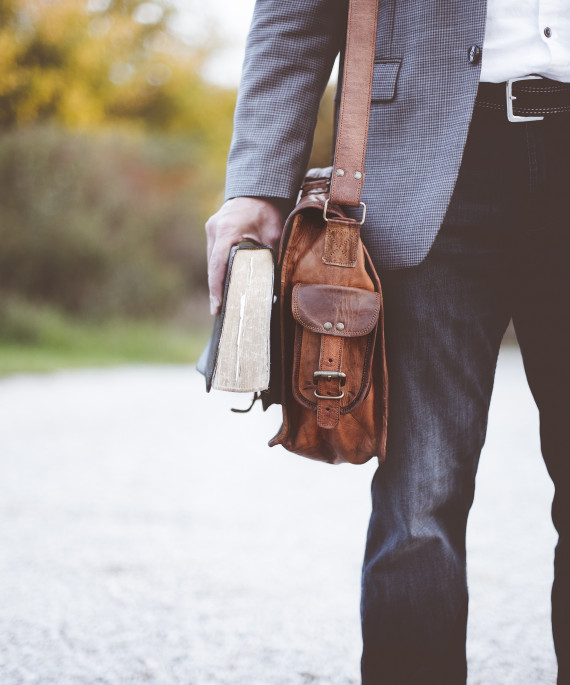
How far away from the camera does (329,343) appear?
1.41 metres

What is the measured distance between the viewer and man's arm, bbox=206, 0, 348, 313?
4.95 ft

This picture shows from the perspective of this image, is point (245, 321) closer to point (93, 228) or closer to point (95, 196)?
point (93, 228)

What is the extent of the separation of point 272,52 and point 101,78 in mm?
17541

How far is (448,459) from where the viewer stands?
57.9 inches

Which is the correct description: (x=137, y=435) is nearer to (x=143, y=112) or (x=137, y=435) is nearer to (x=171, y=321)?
(x=171, y=321)

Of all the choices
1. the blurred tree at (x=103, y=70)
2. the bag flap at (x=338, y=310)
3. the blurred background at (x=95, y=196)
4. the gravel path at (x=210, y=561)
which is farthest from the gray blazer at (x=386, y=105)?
the blurred tree at (x=103, y=70)

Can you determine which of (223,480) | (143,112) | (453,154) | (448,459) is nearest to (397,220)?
(453,154)

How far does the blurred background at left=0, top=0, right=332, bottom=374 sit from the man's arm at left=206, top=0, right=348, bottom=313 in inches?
327

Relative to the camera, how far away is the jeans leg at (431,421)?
1437 mm

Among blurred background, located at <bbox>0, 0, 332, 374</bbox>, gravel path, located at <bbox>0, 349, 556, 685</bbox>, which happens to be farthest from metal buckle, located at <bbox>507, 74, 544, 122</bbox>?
blurred background, located at <bbox>0, 0, 332, 374</bbox>

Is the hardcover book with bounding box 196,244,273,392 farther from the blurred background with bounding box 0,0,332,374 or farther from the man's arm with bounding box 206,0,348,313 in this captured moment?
the blurred background with bounding box 0,0,332,374

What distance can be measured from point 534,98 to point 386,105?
26cm

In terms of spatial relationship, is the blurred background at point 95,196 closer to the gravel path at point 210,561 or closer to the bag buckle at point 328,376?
the gravel path at point 210,561

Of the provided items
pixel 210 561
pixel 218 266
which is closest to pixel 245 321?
pixel 218 266
